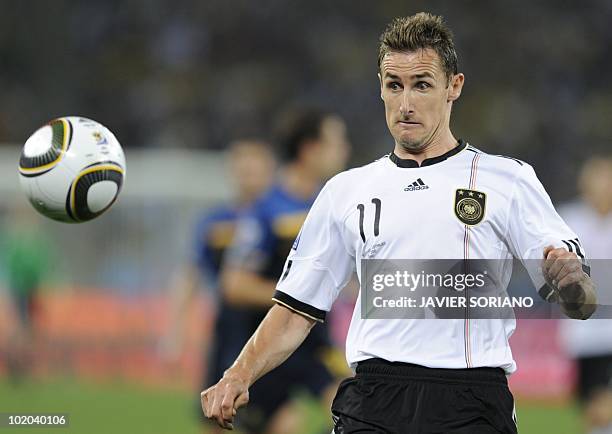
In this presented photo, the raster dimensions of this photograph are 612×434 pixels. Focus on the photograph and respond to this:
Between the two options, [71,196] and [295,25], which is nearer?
[71,196]

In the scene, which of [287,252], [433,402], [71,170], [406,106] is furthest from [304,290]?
[287,252]

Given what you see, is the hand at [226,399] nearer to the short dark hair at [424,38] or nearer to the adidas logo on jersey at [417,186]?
the adidas logo on jersey at [417,186]

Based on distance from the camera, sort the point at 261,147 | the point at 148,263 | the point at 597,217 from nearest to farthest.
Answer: the point at 597,217, the point at 261,147, the point at 148,263

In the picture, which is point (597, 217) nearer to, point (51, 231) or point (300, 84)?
point (51, 231)

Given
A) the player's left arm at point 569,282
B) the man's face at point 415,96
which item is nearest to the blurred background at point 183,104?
the man's face at point 415,96

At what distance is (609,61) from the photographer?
69.3ft

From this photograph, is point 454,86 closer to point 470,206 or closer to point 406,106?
point 406,106

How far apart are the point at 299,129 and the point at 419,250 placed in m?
3.66

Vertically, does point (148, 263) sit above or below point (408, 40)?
above

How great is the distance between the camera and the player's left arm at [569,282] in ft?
13.5

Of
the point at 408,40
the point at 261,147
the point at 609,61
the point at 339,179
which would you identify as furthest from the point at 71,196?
the point at 609,61

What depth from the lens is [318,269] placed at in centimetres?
468

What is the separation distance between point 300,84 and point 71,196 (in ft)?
53.6

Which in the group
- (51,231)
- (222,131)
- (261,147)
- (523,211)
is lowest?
(523,211)
